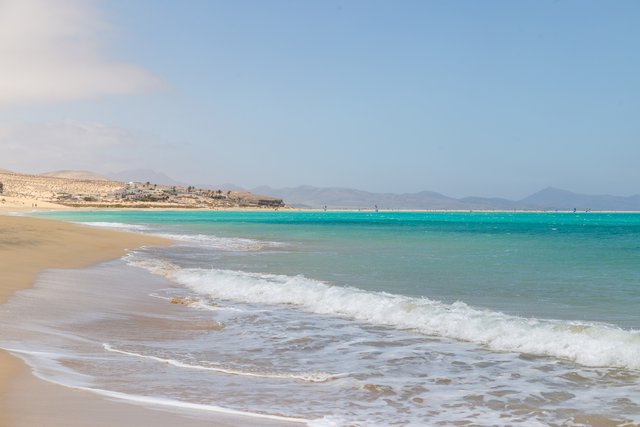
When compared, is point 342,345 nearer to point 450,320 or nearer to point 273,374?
point 273,374

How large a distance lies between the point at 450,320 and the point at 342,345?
9.79 feet

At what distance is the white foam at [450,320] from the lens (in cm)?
1069

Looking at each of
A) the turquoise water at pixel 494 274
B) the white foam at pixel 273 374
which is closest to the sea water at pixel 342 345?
the white foam at pixel 273 374

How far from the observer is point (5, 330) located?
34.9 feet

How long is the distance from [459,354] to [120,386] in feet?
18.4

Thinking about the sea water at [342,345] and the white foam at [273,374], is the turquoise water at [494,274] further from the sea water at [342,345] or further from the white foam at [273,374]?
the white foam at [273,374]

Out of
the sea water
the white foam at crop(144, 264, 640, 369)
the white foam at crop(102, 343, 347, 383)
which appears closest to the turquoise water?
the sea water

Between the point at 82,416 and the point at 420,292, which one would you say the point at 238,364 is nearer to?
the point at 82,416

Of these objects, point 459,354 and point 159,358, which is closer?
point 159,358

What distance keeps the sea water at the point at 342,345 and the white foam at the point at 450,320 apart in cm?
4

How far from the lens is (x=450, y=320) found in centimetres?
1333

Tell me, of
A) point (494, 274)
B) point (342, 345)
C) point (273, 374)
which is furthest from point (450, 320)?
point (494, 274)

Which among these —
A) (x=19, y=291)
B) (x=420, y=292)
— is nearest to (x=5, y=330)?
(x=19, y=291)

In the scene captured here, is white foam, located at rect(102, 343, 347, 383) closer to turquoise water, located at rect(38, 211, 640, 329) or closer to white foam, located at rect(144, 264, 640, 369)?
white foam, located at rect(144, 264, 640, 369)
